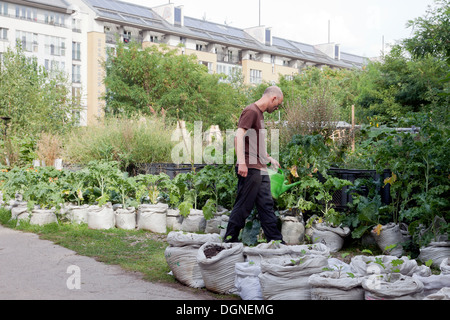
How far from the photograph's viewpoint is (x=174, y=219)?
326 inches

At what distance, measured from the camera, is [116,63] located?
31.9 m

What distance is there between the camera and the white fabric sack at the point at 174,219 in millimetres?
8227

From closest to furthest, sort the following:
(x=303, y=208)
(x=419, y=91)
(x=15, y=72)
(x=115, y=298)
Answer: (x=115, y=298) < (x=303, y=208) < (x=15, y=72) < (x=419, y=91)

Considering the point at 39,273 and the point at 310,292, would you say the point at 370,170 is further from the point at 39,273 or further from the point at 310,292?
the point at 39,273

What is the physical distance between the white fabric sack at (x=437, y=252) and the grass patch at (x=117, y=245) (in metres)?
2.53

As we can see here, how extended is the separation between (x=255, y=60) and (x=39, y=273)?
234 ft

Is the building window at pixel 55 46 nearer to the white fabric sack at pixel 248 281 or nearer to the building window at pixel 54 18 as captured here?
the building window at pixel 54 18

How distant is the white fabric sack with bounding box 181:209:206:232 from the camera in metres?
7.75

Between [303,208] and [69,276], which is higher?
[303,208]

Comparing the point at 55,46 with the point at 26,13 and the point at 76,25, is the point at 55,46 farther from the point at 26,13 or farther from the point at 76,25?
the point at 26,13

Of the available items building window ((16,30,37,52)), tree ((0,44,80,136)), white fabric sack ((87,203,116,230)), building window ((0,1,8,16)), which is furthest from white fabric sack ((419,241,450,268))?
building window ((0,1,8,16))

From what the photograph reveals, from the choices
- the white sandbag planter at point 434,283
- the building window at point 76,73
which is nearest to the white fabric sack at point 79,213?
the white sandbag planter at point 434,283

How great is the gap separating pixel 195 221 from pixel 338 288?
4.27 meters
